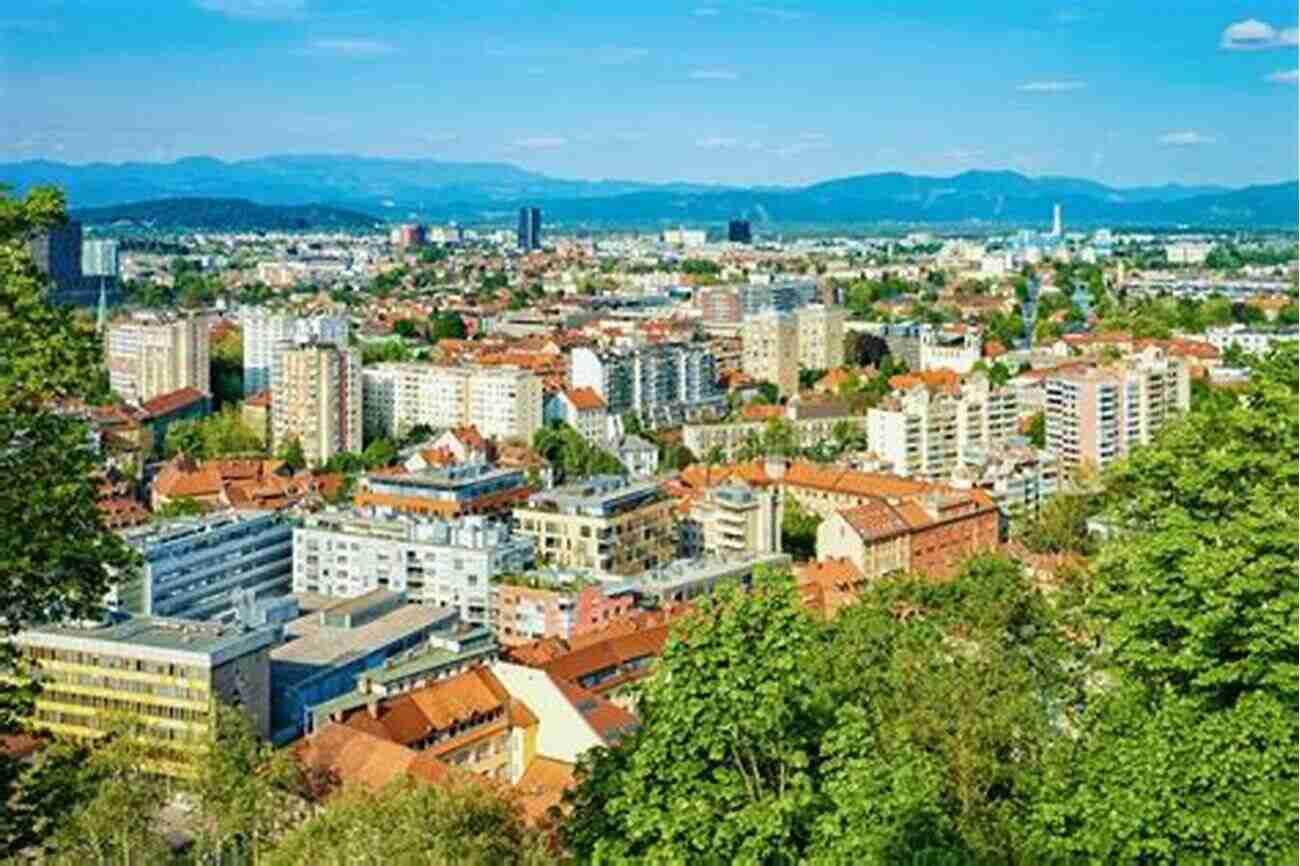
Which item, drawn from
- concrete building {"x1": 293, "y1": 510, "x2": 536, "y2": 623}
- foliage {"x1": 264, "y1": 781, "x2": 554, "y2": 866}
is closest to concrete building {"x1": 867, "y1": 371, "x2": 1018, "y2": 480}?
concrete building {"x1": 293, "y1": 510, "x2": 536, "y2": 623}

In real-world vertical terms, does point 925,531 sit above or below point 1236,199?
below

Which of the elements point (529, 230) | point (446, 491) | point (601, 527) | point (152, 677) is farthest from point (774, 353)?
point (529, 230)

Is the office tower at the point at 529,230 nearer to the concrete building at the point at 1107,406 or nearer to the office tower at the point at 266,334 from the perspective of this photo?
the office tower at the point at 266,334

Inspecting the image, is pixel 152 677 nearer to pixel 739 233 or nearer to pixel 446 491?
pixel 446 491

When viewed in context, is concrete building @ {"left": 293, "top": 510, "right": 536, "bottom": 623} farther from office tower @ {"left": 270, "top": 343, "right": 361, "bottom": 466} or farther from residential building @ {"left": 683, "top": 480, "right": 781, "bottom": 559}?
office tower @ {"left": 270, "top": 343, "right": 361, "bottom": 466}

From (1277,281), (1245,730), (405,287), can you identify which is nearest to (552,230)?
(405,287)

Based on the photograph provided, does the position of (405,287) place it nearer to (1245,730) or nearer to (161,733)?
(161,733)
